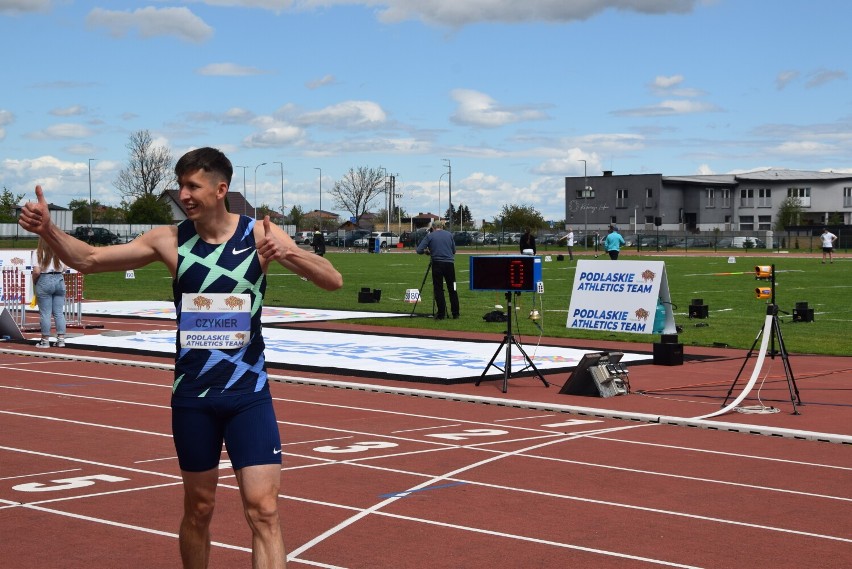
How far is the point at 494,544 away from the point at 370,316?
64.0ft

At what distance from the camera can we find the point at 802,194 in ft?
457

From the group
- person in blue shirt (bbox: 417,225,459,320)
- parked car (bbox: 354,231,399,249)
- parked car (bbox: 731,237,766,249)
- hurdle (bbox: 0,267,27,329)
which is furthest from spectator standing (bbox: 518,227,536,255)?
parked car (bbox: 731,237,766,249)

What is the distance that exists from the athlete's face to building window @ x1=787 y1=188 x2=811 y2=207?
5493 inches

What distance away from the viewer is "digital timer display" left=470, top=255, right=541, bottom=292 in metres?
14.4

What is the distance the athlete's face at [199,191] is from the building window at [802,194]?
140 metres

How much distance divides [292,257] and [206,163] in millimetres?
581

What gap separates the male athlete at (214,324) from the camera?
5.21m

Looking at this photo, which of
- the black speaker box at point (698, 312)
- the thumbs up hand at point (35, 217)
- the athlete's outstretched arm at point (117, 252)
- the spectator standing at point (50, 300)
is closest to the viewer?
the thumbs up hand at point (35, 217)

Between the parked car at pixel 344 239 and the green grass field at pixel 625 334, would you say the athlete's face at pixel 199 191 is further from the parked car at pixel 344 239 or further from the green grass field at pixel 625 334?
the parked car at pixel 344 239

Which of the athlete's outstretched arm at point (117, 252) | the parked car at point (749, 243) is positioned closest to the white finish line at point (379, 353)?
the athlete's outstretched arm at point (117, 252)

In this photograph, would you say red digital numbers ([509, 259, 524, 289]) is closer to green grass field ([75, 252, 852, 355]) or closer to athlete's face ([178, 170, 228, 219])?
green grass field ([75, 252, 852, 355])

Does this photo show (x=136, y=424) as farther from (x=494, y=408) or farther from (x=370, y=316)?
(x=370, y=316)

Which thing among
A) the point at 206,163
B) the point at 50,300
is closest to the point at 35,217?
the point at 206,163

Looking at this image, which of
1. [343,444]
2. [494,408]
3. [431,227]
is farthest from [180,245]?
[431,227]
